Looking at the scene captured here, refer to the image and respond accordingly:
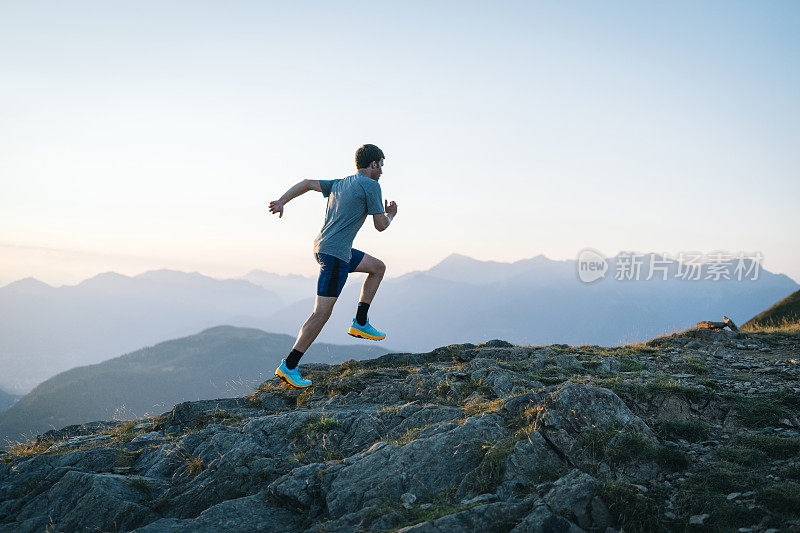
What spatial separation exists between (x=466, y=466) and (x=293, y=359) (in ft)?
15.3

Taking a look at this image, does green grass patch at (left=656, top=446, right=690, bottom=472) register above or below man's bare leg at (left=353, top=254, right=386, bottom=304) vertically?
below

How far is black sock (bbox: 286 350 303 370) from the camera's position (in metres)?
8.77

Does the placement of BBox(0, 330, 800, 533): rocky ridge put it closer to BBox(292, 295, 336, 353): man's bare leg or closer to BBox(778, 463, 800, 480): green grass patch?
BBox(778, 463, 800, 480): green grass patch

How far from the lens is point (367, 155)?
842 centimetres

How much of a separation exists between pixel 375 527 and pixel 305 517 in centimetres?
96

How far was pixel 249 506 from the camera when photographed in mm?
5098

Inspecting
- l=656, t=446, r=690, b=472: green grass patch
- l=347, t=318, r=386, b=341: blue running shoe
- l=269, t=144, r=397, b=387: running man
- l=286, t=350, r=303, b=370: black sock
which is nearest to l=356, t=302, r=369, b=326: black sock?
l=347, t=318, r=386, b=341: blue running shoe

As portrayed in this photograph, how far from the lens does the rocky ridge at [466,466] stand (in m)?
4.34

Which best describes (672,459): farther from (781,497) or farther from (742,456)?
(781,497)

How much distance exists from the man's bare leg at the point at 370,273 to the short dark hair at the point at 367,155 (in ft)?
6.25

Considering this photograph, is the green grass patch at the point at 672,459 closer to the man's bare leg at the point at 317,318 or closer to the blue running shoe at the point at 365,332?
the man's bare leg at the point at 317,318

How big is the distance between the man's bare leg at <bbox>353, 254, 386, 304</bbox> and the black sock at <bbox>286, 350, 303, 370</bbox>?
1.59m

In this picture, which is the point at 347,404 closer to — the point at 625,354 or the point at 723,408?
the point at 723,408

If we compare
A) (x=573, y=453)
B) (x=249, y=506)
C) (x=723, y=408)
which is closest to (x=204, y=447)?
(x=249, y=506)
